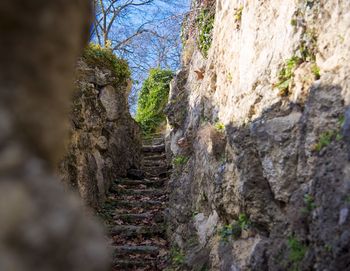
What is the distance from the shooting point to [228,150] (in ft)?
15.8

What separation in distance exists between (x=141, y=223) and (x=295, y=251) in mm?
4949

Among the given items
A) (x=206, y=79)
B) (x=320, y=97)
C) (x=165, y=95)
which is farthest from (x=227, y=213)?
(x=165, y=95)

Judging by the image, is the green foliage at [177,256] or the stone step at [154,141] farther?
the stone step at [154,141]

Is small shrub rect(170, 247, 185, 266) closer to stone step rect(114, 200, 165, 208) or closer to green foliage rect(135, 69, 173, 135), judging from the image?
stone step rect(114, 200, 165, 208)

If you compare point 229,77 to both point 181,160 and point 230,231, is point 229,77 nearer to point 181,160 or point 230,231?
point 230,231

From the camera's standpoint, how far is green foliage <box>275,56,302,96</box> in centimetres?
378

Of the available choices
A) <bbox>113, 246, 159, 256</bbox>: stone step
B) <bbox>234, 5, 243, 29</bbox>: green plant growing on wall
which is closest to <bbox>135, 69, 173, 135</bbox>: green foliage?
<bbox>113, 246, 159, 256</bbox>: stone step

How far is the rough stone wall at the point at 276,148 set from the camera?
2861 millimetres

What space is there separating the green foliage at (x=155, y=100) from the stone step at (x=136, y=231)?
26.7 ft

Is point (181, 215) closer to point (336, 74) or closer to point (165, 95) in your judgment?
point (336, 74)

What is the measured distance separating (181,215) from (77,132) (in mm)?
2259

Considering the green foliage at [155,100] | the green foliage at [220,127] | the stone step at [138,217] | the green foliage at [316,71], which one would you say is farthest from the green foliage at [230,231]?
the green foliage at [155,100]

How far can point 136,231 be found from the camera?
7.27 metres

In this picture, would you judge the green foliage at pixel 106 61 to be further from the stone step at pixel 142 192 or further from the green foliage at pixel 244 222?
the green foliage at pixel 244 222
